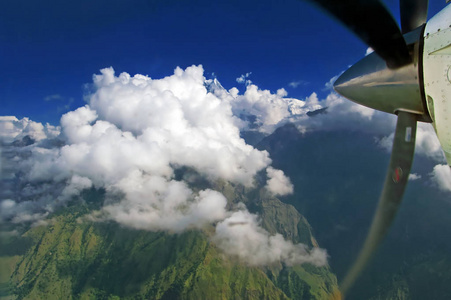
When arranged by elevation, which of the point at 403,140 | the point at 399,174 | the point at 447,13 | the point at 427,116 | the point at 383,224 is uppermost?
the point at 447,13

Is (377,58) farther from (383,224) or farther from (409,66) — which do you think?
(383,224)

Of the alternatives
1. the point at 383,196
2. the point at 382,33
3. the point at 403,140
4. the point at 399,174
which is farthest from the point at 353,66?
the point at 383,196

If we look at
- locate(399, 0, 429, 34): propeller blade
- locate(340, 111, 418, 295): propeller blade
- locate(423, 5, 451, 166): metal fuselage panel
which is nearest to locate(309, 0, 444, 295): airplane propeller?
locate(340, 111, 418, 295): propeller blade

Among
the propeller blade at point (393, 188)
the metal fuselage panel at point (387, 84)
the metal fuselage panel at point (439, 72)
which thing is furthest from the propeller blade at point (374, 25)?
the propeller blade at point (393, 188)

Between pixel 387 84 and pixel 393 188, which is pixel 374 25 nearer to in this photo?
pixel 387 84

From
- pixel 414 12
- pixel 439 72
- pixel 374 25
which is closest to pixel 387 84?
pixel 439 72
